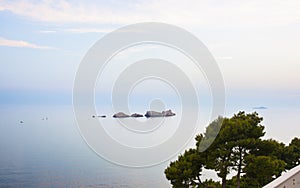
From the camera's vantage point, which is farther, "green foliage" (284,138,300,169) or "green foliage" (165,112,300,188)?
"green foliage" (284,138,300,169)

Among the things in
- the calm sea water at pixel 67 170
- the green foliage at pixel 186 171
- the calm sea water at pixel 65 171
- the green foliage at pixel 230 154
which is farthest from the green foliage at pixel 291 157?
the calm sea water at pixel 65 171

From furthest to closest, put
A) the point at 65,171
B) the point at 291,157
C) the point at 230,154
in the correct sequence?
the point at 65,171
the point at 291,157
the point at 230,154

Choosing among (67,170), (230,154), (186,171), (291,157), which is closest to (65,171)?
(67,170)

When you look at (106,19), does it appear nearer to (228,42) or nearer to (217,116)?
(228,42)

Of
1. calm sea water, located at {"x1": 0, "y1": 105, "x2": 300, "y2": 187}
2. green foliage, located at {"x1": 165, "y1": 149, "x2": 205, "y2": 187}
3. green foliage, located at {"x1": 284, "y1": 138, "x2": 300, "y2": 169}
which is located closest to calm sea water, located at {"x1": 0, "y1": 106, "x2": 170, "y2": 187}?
calm sea water, located at {"x1": 0, "y1": 105, "x2": 300, "y2": 187}

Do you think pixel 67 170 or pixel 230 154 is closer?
pixel 230 154

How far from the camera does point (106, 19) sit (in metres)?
15.1

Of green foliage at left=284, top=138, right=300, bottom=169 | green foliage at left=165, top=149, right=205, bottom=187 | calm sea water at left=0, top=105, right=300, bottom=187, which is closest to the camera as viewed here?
green foliage at left=165, top=149, right=205, bottom=187

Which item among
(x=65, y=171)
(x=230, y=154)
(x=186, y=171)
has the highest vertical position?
(x=65, y=171)

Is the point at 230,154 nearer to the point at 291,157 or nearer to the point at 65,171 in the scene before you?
the point at 291,157

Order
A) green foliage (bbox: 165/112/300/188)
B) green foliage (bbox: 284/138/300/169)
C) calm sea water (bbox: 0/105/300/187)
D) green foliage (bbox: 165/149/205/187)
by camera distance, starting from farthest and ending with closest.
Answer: calm sea water (bbox: 0/105/300/187)
green foliage (bbox: 284/138/300/169)
green foliage (bbox: 165/149/205/187)
green foliage (bbox: 165/112/300/188)

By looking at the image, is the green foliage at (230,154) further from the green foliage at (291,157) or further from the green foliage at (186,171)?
the green foliage at (291,157)

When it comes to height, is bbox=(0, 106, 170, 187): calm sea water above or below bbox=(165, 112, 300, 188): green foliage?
above

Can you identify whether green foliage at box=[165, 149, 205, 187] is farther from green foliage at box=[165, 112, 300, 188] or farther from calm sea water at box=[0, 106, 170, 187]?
calm sea water at box=[0, 106, 170, 187]
